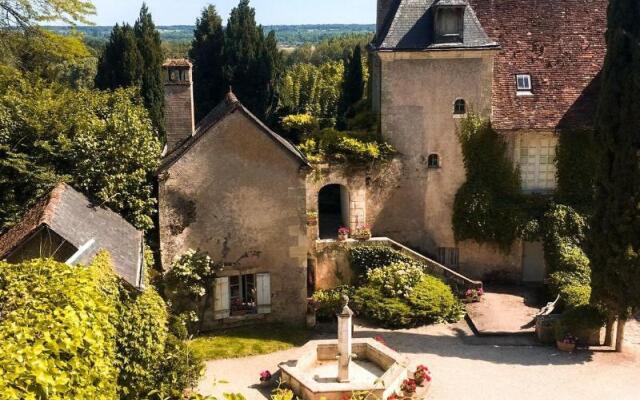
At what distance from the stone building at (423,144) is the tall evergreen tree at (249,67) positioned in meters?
13.6

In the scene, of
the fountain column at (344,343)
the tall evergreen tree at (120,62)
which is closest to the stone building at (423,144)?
the fountain column at (344,343)

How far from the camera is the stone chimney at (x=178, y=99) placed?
20172mm

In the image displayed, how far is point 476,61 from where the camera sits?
24422 mm

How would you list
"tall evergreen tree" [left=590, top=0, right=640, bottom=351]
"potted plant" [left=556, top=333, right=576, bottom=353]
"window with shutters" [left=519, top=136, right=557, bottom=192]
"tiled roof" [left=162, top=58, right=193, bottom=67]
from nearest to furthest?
"tall evergreen tree" [left=590, top=0, right=640, bottom=351], "potted plant" [left=556, top=333, right=576, bottom=353], "tiled roof" [left=162, top=58, right=193, bottom=67], "window with shutters" [left=519, top=136, right=557, bottom=192]

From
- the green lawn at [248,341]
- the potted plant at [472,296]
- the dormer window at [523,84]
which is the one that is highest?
the dormer window at [523,84]

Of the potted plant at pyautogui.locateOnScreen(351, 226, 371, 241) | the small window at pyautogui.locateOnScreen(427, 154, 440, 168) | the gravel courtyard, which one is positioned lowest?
the gravel courtyard

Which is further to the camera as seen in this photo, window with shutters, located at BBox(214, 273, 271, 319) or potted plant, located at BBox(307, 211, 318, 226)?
potted plant, located at BBox(307, 211, 318, 226)

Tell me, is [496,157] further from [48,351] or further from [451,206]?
[48,351]

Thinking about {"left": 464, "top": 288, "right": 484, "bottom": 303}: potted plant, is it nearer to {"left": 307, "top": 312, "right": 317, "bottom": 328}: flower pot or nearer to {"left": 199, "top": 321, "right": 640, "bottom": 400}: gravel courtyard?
{"left": 199, "top": 321, "right": 640, "bottom": 400}: gravel courtyard

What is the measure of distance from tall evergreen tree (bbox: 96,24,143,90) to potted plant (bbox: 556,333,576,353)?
2996 cm

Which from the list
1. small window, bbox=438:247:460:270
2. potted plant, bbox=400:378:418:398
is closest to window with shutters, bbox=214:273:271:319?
potted plant, bbox=400:378:418:398

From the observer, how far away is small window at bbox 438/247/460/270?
2600 cm

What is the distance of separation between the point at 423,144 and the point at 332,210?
6818 mm

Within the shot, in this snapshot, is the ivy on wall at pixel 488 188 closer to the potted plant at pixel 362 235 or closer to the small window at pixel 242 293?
the potted plant at pixel 362 235
